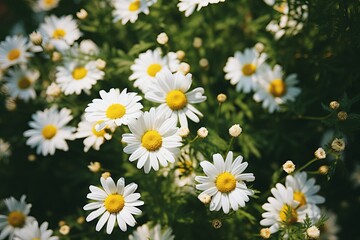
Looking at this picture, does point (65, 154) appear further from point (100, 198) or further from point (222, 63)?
point (222, 63)

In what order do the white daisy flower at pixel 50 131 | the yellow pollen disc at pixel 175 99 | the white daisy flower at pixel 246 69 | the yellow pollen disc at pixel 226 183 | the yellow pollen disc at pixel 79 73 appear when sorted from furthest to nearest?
the white daisy flower at pixel 246 69
the yellow pollen disc at pixel 79 73
the white daisy flower at pixel 50 131
the yellow pollen disc at pixel 175 99
the yellow pollen disc at pixel 226 183

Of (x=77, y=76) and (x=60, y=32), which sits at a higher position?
(x=60, y=32)

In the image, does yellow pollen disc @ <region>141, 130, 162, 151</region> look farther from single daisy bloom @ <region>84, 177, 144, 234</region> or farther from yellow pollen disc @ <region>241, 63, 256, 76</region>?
yellow pollen disc @ <region>241, 63, 256, 76</region>

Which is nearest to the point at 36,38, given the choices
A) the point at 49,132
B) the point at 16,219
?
the point at 49,132

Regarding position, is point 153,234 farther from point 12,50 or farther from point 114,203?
point 12,50

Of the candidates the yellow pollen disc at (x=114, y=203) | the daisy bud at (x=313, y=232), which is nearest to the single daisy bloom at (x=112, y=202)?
the yellow pollen disc at (x=114, y=203)

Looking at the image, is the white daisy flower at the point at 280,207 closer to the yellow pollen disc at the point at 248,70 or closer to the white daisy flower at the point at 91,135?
the yellow pollen disc at the point at 248,70
